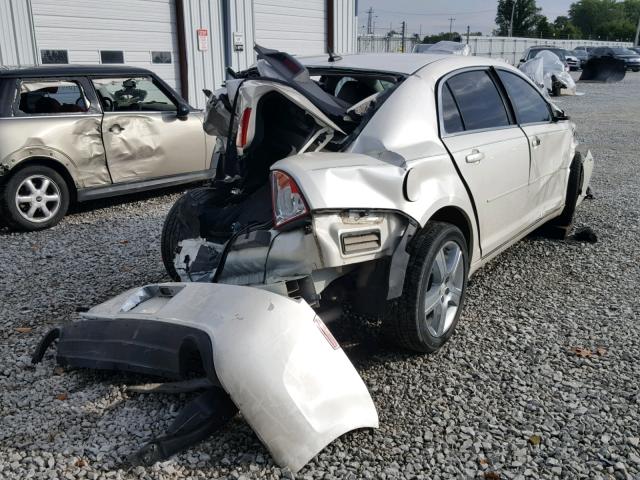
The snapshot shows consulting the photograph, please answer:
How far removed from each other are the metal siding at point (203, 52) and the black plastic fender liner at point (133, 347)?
10845 millimetres

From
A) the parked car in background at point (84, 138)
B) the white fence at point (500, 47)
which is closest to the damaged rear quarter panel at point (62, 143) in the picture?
A: the parked car in background at point (84, 138)

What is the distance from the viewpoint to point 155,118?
7.36m

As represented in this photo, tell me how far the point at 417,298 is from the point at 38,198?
15.5 ft

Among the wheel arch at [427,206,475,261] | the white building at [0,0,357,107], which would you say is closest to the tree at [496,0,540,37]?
the white building at [0,0,357,107]

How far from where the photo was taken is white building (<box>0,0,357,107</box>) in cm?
1091

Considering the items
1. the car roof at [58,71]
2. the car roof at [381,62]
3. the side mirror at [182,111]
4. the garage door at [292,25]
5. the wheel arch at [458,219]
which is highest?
the garage door at [292,25]

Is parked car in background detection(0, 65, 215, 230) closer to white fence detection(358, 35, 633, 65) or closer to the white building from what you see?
the white building

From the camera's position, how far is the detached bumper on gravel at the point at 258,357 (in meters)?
2.59

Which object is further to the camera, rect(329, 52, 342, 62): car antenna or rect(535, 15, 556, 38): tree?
rect(535, 15, 556, 38): tree

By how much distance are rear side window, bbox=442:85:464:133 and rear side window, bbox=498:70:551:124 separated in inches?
34.7

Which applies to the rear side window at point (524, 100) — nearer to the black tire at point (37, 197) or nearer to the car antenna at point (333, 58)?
the car antenna at point (333, 58)

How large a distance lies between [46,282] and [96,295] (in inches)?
23.5

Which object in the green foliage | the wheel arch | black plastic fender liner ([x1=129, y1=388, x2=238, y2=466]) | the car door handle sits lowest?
black plastic fender liner ([x1=129, y1=388, x2=238, y2=466])

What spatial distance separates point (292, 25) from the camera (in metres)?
15.7
